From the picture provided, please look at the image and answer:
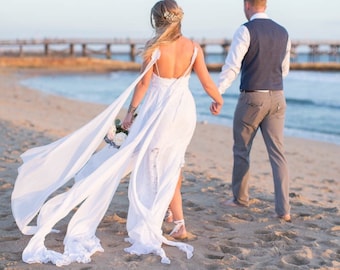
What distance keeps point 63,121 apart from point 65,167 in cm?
1116

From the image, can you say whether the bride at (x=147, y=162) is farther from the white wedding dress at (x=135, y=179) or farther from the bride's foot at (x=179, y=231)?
the bride's foot at (x=179, y=231)

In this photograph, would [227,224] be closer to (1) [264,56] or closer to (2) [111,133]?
(2) [111,133]

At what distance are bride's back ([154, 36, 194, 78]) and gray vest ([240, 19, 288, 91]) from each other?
963mm

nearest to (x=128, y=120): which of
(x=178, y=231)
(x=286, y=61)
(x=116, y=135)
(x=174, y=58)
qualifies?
(x=116, y=135)

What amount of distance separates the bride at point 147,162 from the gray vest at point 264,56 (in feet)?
2.60

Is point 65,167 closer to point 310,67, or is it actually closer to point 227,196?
point 227,196

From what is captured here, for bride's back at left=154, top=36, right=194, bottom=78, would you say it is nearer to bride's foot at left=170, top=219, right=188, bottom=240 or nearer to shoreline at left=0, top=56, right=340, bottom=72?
bride's foot at left=170, top=219, right=188, bottom=240

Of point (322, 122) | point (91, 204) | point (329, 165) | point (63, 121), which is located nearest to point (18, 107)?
point (63, 121)

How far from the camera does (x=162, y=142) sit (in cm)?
475

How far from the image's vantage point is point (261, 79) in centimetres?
559

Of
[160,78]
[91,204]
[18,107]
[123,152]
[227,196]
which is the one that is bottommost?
[18,107]

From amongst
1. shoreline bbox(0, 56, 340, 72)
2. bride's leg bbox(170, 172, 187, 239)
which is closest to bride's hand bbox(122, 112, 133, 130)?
bride's leg bbox(170, 172, 187, 239)

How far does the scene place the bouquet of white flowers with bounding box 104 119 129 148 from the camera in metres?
4.95

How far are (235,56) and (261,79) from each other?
1.16ft
